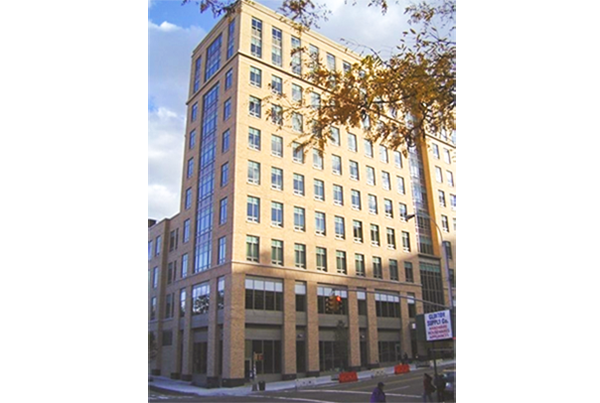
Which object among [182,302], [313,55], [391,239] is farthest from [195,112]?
[182,302]

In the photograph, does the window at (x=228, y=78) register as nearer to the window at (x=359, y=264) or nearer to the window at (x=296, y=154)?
the window at (x=296, y=154)

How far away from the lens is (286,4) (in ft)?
21.1

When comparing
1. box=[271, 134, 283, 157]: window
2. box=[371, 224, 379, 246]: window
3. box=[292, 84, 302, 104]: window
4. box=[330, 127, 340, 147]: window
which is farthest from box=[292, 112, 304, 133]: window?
box=[371, 224, 379, 246]: window

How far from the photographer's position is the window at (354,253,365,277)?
8906mm

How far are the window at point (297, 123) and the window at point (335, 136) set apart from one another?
0.51 m

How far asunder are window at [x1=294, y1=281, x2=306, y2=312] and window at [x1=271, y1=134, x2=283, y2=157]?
310 cm

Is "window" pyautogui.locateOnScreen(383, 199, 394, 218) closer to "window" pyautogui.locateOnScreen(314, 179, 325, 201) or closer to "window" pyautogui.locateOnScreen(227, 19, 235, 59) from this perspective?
"window" pyautogui.locateOnScreen(314, 179, 325, 201)

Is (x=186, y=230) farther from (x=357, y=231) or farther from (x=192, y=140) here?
(x=357, y=231)

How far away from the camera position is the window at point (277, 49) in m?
7.56
